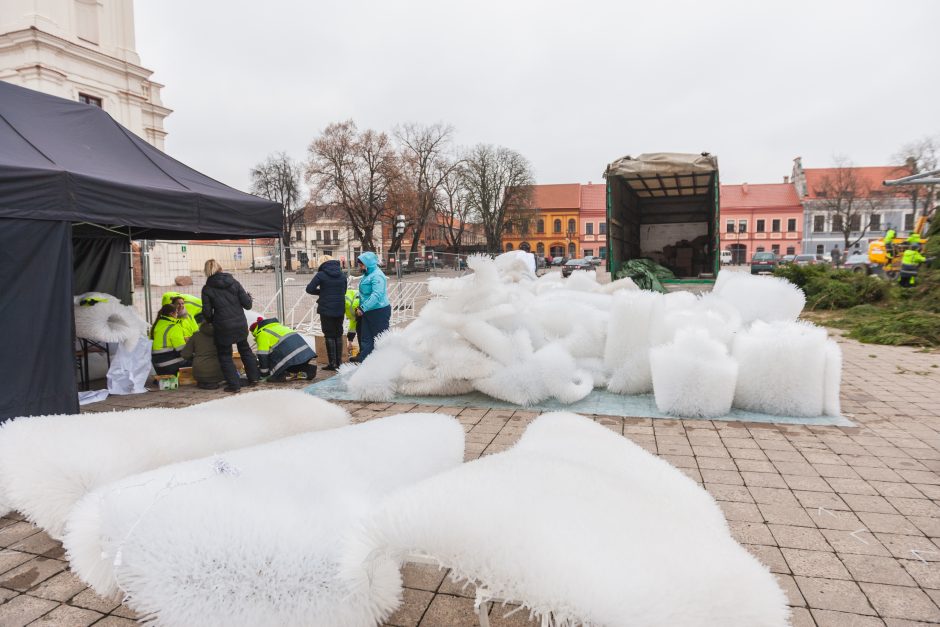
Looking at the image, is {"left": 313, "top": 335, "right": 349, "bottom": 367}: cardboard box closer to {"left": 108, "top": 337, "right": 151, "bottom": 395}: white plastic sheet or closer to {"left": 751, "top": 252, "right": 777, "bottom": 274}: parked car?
{"left": 108, "top": 337, "right": 151, "bottom": 395}: white plastic sheet

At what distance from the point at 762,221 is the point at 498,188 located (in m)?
32.3

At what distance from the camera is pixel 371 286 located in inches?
299

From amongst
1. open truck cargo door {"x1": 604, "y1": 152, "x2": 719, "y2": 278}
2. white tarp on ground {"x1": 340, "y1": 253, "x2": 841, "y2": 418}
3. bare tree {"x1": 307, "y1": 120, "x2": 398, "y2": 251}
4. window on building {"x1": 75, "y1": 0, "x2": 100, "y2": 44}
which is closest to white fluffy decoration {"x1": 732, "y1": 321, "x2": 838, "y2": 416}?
white tarp on ground {"x1": 340, "y1": 253, "x2": 841, "y2": 418}

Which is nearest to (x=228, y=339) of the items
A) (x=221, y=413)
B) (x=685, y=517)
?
(x=221, y=413)

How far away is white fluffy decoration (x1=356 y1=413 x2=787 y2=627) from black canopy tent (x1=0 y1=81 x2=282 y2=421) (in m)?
4.24

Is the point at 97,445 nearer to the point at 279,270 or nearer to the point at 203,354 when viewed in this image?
the point at 203,354

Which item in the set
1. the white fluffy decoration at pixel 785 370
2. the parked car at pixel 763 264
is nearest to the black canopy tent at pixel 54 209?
the white fluffy decoration at pixel 785 370

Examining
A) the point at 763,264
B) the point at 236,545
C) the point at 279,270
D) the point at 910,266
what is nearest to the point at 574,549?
the point at 236,545

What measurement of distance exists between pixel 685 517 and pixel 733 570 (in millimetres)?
401

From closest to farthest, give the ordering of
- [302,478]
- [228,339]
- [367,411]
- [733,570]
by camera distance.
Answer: [733,570], [302,478], [367,411], [228,339]

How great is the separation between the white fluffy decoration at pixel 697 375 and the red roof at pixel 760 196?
65869mm

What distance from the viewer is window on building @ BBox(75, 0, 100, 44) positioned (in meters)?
26.5

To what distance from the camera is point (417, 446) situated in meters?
2.70

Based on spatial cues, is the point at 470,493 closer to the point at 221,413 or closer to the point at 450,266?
the point at 221,413
